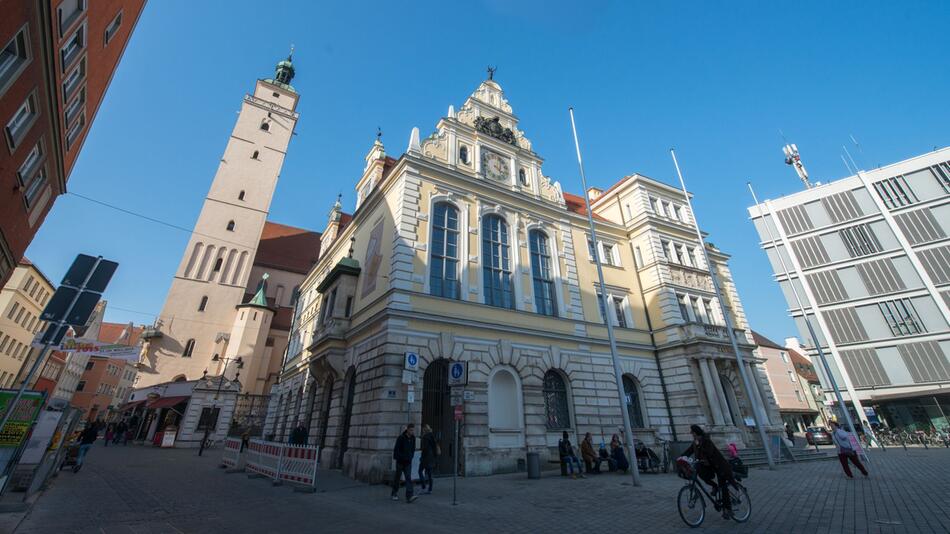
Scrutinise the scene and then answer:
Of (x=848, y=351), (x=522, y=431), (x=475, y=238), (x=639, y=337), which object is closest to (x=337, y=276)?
(x=475, y=238)

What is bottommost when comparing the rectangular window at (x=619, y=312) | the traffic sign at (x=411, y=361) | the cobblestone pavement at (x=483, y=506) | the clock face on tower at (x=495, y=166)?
the cobblestone pavement at (x=483, y=506)

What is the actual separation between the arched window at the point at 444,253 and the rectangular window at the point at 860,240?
42779 mm

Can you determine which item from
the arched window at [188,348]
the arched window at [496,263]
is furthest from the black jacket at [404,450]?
the arched window at [188,348]

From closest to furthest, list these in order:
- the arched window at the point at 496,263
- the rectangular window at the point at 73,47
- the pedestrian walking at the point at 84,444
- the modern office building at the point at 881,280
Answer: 1. the rectangular window at the point at 73,47
2. the pedestrian walking at the point at 84,444
3. the arched window at the point at 496,263
4. the modern office building at the point at 881,280

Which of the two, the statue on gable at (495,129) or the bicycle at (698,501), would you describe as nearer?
the bicycle at (698,501)

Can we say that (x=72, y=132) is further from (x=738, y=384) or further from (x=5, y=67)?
(x=738, y=384)

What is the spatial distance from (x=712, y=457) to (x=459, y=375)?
5598mm

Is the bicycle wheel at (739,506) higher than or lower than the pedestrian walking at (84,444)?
lower

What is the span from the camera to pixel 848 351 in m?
36.2

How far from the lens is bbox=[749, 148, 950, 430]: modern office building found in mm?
32562

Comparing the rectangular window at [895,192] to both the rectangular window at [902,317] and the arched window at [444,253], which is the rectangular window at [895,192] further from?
the arched window at [444,253]

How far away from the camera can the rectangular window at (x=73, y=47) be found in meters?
12.4

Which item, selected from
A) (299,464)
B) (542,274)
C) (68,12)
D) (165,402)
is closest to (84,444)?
(299,464)

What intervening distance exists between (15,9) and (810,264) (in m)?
55.0
